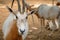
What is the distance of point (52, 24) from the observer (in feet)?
18.9

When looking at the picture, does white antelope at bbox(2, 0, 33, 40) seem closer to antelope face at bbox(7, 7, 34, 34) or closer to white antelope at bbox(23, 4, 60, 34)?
antelope face at bbox(7, 7, 34, 34)

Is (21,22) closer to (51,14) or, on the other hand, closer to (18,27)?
(18,27)

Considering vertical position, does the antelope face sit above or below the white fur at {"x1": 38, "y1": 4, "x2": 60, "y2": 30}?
above

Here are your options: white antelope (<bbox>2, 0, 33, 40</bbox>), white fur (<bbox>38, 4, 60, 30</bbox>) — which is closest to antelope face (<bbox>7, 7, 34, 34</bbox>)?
white antelope (<bbox>2, 0, 33, 40</bbox>)

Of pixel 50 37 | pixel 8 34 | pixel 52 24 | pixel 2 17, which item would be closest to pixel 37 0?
pixel 2 17

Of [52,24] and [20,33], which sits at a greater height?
[20,33]

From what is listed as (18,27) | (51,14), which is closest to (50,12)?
(51,14)

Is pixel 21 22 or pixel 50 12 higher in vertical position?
pixel 21 22

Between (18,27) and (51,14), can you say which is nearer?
(18,27)

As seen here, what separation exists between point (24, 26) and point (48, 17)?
226 cm

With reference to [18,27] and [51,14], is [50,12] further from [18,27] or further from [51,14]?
[18,27]

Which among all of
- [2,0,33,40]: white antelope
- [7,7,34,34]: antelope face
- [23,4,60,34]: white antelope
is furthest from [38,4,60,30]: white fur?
[7,7,34,34]: antelope face

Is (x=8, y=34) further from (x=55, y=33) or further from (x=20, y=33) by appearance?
(x=55, y=33)

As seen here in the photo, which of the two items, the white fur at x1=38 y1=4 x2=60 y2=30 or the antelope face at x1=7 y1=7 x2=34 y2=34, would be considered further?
the white fur at x1=38 y1=4 x2=60 y2=30
